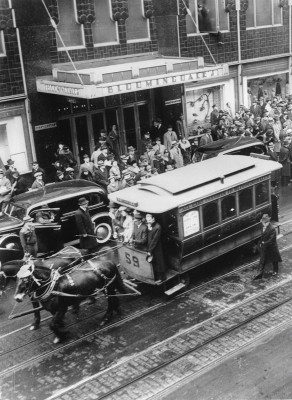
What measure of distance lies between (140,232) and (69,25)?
1227 cm

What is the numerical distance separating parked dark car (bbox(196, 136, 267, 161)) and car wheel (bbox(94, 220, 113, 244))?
14.4ft

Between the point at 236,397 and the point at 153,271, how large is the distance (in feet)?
11.7

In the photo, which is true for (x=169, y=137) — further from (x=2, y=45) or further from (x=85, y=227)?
(x=85, y=227)

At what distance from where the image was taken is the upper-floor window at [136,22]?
22688 millimetres

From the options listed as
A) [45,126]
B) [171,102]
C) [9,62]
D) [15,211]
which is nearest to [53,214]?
[15,211]

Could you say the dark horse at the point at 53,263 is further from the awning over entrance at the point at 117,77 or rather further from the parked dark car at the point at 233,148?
the parked dark car at the point at 233,148

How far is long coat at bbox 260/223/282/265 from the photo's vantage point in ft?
40.8

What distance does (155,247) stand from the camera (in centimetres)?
1143

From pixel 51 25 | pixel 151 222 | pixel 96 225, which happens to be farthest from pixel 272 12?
pixel 151 222

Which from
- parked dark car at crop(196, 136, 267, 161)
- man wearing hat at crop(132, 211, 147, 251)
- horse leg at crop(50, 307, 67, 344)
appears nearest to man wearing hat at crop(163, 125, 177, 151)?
parked dark car at crop(196, 136, 267, 161)

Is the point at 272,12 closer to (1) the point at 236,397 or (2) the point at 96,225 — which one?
(2) the point at 96,225

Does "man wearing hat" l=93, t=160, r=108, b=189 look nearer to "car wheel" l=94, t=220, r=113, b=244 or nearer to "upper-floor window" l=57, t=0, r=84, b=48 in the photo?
"car wheel" l=94, t=220, r=113, b=244

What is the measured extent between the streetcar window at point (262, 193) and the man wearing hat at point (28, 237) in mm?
5274

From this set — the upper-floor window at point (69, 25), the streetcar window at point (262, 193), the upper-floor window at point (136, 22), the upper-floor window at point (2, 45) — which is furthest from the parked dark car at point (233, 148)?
the upper-floor window at point (2, 45)
